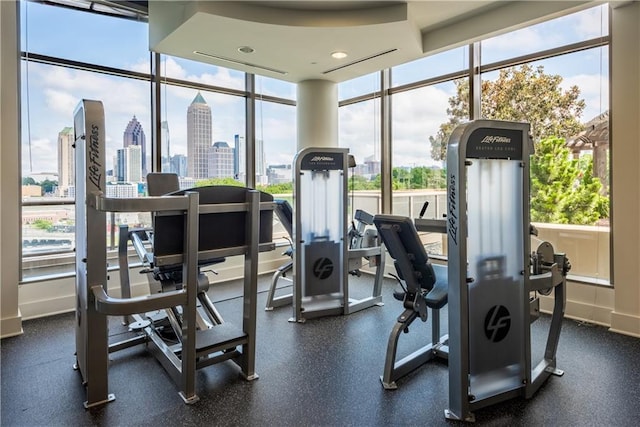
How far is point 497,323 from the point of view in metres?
2.29

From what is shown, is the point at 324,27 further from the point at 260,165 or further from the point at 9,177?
the point at 9,177

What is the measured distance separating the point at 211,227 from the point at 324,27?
2.31m

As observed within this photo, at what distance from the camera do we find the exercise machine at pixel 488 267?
212cm

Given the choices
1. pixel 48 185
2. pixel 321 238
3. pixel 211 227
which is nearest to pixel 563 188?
pixel 321 238

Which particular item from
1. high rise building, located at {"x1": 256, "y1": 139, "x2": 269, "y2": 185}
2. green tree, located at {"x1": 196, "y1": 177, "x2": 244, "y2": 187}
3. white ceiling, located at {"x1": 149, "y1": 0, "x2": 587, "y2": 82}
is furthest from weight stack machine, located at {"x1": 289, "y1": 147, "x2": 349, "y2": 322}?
high rise building, located at {"x1": 256, "y1": 139, "x2": 269, "y2": 185}

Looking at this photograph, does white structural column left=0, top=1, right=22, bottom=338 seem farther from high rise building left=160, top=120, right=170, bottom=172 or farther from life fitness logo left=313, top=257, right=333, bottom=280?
life fitness logo left=313, top=257, right=333, bottom=280

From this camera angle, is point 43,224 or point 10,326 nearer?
point 10,326

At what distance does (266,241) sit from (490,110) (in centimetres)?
339

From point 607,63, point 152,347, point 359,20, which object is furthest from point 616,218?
point 152,347

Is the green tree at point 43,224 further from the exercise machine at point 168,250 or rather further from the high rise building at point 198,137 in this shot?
the exercise machine at point 168,250

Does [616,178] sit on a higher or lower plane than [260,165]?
lower

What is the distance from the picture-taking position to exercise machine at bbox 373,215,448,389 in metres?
2.51

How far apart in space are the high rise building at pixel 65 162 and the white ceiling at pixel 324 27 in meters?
1.46

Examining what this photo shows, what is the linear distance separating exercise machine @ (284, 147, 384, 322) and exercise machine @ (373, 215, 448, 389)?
1.40 m
